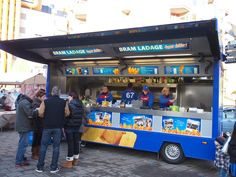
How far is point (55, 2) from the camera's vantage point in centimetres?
5853

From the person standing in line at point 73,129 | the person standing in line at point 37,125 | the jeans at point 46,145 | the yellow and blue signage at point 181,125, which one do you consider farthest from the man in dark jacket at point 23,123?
the yellow and blue signage at point 181,125

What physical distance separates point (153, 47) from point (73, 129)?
2.73 meters

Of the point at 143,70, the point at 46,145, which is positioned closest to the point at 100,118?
the point at 143,70

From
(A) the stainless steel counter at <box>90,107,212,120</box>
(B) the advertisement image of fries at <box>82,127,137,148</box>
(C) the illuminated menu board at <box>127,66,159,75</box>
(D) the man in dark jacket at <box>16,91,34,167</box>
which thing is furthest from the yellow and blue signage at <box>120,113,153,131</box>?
(D) the man in dark jacket at <box>16,91,34,167</box>

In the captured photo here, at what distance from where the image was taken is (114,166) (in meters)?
6.91

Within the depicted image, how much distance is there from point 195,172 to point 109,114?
9.35 feet

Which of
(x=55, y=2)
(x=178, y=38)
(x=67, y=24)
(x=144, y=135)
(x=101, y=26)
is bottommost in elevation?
(x=144, y=135)

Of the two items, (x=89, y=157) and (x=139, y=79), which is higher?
(x=139, y=79)

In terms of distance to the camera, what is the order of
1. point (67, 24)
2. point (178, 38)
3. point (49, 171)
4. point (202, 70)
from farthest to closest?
point (67, 24), point (202, 70), point (178, 38), point (49, 171)

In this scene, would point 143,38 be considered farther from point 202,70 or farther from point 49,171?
point 49,171

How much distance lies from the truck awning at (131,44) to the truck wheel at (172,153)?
2309 millimetres

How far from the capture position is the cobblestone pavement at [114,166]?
624 cm

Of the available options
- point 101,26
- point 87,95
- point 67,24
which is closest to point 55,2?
point 67,24

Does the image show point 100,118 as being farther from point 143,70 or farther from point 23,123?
point 23,123
